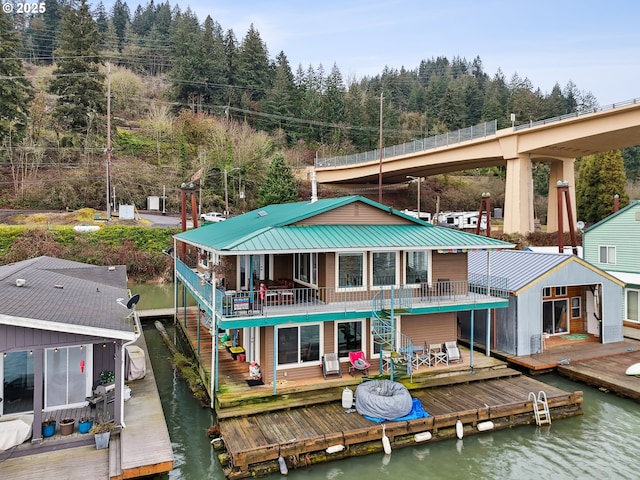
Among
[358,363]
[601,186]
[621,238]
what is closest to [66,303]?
[358,363]

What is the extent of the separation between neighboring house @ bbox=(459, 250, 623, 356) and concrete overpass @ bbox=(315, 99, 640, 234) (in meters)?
16.3

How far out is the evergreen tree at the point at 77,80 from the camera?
1816 inches

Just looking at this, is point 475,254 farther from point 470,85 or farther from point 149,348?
point 470,85

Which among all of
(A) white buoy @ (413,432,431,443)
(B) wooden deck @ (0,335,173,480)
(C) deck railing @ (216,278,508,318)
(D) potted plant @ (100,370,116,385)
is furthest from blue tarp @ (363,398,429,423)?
(D) potted plant @ (100,370,116,385)

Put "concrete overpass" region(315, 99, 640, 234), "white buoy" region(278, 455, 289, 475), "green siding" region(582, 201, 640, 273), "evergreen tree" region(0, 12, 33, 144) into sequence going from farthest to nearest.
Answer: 1. "evergreen tree" region(0, 12, 33, 144)
2. "concrete overpass" region(315, 99, 640, 234)
3. "green siding" region(582, 201, 640, 273)
4. "white buoy" region(278, 455, 289, 475)

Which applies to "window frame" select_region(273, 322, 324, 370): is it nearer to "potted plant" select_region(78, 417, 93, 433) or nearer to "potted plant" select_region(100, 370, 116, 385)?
"potted plant" select_region(100, 370, 116, 385)

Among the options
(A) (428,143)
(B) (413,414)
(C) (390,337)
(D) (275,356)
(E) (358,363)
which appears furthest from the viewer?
(A) (428,143)

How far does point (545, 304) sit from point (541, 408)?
7.30 metres

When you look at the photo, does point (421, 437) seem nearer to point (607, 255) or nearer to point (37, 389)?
point (37, 389)

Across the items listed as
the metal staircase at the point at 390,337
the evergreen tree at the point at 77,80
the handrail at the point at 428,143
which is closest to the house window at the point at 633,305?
the metal staircase at the point at 390,337

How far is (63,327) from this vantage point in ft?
29.0

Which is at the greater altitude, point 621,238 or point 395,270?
point 621,238

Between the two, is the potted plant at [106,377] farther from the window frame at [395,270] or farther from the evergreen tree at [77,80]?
the evergreen tree at [77,80]

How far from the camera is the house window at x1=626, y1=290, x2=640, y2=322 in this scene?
62.7 ft
